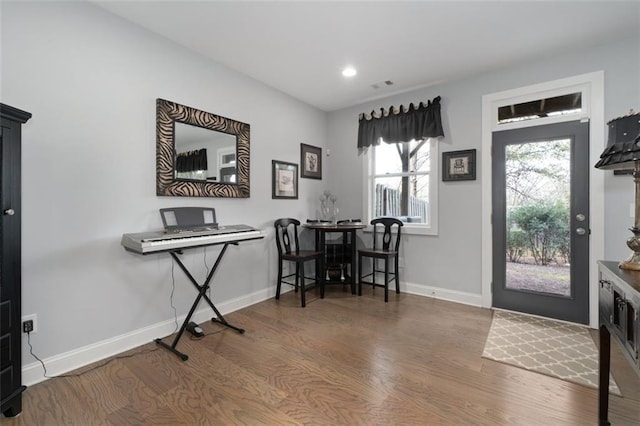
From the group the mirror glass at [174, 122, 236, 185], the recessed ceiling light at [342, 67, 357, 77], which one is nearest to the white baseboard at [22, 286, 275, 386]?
the mirror glass at [174, 122, 236, 185]

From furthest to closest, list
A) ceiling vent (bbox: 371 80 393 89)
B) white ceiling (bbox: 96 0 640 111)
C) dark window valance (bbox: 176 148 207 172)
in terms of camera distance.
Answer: ceiling vent (bbox: 371 80 393 89)
dark window valance (bbox: 176 148 207 172)
white ceiling (bbox: 96 0 640 111)

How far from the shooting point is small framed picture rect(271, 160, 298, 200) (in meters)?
3.65

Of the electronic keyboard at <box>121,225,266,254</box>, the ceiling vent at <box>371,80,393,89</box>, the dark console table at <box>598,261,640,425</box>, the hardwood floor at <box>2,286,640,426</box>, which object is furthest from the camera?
the ceiling vent at <box>371,80,393,89</box>

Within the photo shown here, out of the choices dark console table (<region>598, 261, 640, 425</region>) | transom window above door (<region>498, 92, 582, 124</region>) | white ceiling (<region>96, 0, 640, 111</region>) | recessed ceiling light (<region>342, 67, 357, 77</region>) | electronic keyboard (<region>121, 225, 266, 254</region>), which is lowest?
dark console table (<region>598, 261, 640, 425</region>)

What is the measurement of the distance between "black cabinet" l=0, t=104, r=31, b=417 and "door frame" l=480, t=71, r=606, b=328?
13.0 feet

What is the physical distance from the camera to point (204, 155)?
285 centimetres

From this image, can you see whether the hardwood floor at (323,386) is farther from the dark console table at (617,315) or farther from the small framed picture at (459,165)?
the small framed picture at (459,165)

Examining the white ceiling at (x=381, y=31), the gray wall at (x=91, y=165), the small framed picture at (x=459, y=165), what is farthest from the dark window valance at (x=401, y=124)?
the gray wall at (x=91, y=165)

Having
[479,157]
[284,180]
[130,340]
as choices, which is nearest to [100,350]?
[130,340]

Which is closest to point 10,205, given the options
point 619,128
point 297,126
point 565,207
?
point 297,126

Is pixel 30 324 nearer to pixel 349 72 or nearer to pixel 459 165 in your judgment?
pixel 349 72

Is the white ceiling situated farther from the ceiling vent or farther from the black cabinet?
the black cabinet

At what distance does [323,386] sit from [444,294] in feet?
7.55

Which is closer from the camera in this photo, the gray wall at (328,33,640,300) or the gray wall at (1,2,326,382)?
the gray wall at (1,2,326,382)
